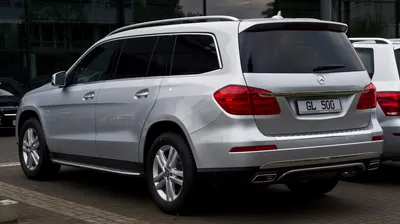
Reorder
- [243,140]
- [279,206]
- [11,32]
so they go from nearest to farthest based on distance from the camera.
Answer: [243,140] < [279,206] < [11,32]

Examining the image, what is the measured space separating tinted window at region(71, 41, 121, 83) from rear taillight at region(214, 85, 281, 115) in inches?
77.6

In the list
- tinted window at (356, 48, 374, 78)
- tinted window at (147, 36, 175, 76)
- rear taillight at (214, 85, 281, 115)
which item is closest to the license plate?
rear taillight at (214, 85, 281, 115)

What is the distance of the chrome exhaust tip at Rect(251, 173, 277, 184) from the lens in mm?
6062

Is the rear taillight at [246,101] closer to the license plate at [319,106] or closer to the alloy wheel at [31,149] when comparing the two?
the license plate at [319,106]

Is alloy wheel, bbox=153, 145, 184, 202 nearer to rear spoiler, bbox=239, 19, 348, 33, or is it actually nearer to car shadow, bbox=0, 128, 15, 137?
rear spoiler, bbox=239, 19, 348, 33

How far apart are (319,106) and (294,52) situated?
1.80 ft

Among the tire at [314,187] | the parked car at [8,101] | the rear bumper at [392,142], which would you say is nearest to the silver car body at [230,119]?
the tire at [314,187]

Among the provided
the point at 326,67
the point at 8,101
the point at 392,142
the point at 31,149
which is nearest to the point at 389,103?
the point at 392,142

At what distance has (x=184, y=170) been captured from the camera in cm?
634

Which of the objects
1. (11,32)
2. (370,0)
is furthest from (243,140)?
(370,0)

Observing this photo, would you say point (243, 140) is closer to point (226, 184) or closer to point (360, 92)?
point (226, 184)

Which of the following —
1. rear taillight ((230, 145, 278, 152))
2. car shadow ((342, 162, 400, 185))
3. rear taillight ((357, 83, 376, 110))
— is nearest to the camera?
rear taillight ((230, 145, 278, 152))

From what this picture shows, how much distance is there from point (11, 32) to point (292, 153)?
17001 millimetres

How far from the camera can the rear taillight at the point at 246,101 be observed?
6.02m
